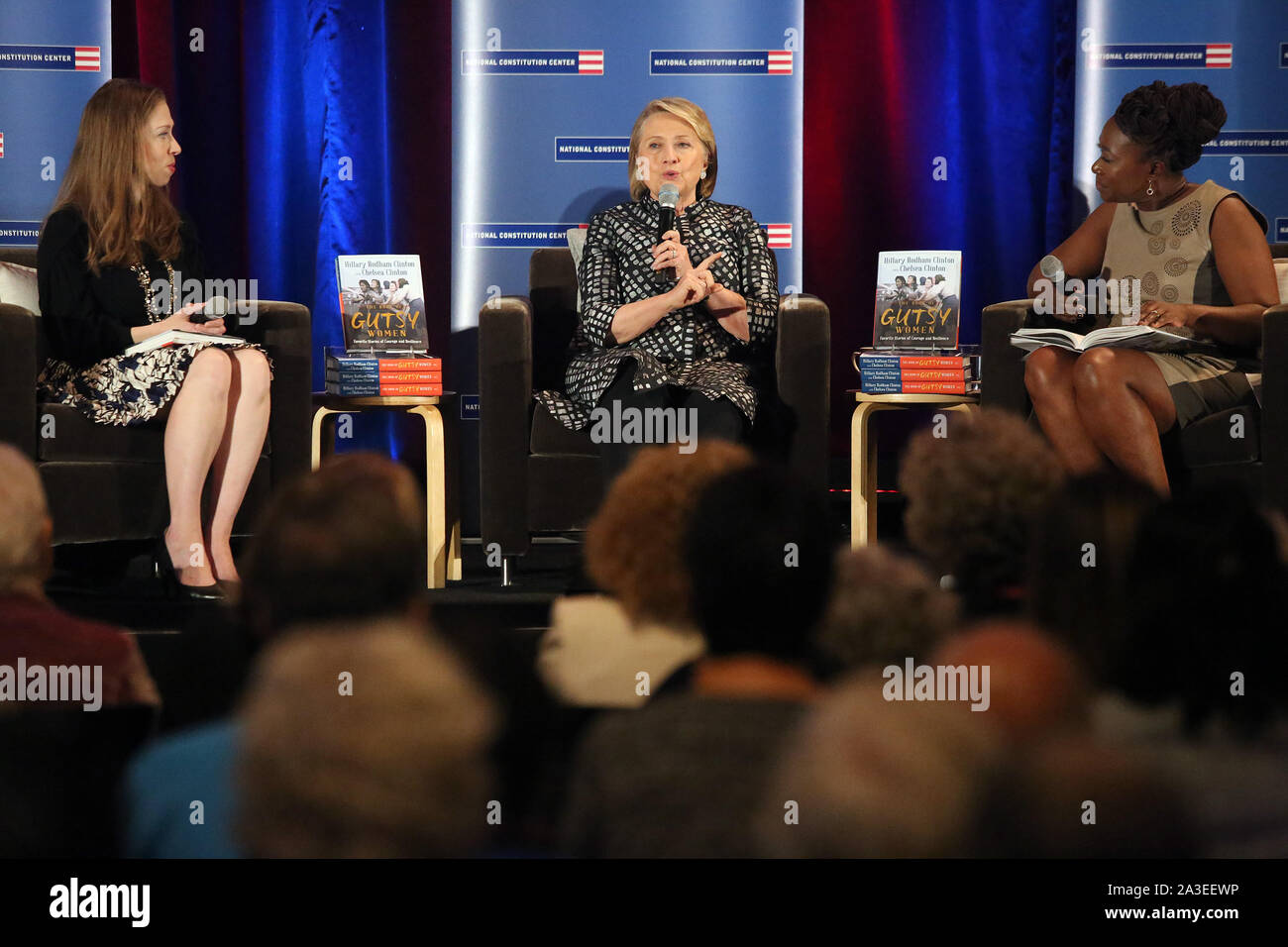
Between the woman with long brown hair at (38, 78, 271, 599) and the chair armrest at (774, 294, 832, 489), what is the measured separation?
49.6 inches

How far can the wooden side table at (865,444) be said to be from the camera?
10.8 feet

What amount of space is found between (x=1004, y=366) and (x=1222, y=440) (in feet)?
1.71

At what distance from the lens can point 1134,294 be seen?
9.70ft

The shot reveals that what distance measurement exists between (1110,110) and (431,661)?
11.6 ft

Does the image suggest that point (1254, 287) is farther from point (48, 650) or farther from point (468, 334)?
point (48, 650)

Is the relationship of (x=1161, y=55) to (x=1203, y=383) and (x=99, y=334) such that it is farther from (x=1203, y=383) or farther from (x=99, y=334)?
(x=99, y=334)

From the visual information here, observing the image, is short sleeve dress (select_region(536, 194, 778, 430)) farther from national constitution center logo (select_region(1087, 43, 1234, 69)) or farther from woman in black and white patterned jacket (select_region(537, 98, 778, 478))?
national constitution center logo (select_region(1087, 43, 1234, 69))

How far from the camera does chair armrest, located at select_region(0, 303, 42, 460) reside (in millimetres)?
2771

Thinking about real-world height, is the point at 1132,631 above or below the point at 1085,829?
above

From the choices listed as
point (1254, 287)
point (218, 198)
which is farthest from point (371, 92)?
point (1254, 287)

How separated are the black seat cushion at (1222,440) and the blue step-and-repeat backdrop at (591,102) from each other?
1.58 meters

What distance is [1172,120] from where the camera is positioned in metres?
2.89

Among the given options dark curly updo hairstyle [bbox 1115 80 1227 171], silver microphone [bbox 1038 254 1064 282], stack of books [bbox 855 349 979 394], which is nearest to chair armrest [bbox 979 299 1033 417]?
silver microphone [bbox 1038 254 1064 282]

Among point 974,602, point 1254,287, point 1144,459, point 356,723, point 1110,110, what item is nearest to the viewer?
point 356,723
